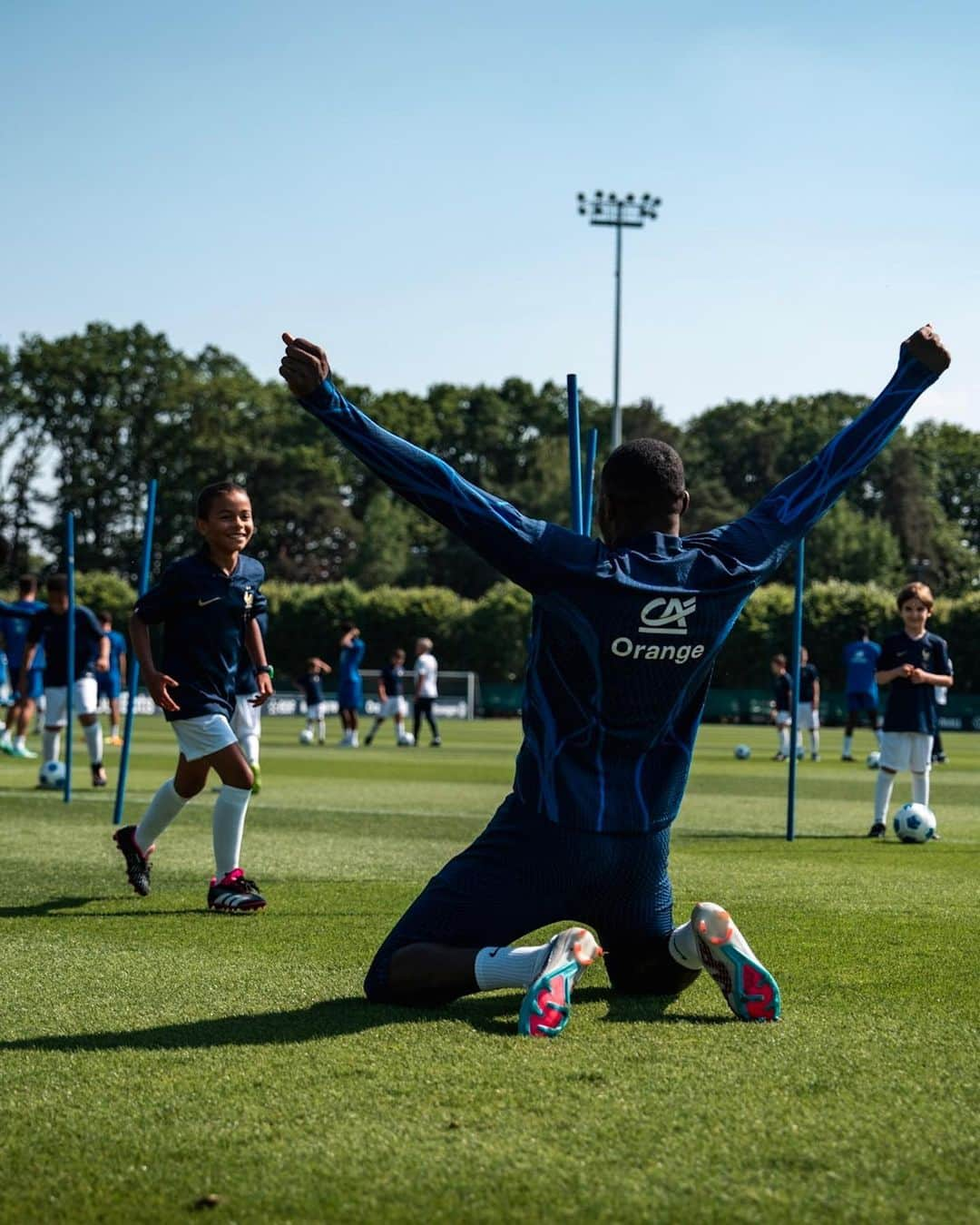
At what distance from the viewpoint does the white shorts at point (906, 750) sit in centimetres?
1320

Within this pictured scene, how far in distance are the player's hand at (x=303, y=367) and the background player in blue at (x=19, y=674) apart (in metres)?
12.5

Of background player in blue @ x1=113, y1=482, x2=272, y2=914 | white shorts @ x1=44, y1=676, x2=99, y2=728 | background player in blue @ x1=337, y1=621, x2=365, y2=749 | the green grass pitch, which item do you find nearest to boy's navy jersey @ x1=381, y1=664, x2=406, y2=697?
background player in blue @ x1=337, y1=621, x2=365, y2=749

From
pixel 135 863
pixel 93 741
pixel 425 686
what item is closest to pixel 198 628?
pixel 135 863

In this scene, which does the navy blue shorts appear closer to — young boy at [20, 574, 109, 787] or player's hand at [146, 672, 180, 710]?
player's hand at [146, 672, 180, 710]

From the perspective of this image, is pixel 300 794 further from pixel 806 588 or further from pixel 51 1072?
pixel 806 588

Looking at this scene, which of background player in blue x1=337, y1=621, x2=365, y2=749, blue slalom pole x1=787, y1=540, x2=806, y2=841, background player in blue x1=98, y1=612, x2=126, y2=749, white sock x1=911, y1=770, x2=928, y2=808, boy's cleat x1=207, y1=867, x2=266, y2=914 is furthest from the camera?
background player in blue x1=337, y1=621, x2=365, y2=749

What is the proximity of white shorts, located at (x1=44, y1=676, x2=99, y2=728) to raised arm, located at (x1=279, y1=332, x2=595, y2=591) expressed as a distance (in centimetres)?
1254

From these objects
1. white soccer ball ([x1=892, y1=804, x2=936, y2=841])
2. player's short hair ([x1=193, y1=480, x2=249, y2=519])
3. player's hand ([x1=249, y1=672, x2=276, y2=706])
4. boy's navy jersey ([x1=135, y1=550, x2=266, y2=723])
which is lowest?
white soccer ball ([x1=892, y1=804, x2=936, y2=841])

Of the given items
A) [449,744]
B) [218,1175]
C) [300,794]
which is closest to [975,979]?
[218,1175]

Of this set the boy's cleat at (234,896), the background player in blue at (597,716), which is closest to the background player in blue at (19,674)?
the boy's cleat at (234,896)

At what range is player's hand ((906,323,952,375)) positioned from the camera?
217 inches

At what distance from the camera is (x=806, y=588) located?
57.2 meters

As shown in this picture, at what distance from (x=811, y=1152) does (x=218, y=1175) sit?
4.32 ft

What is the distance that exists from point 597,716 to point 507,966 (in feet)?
2.72
